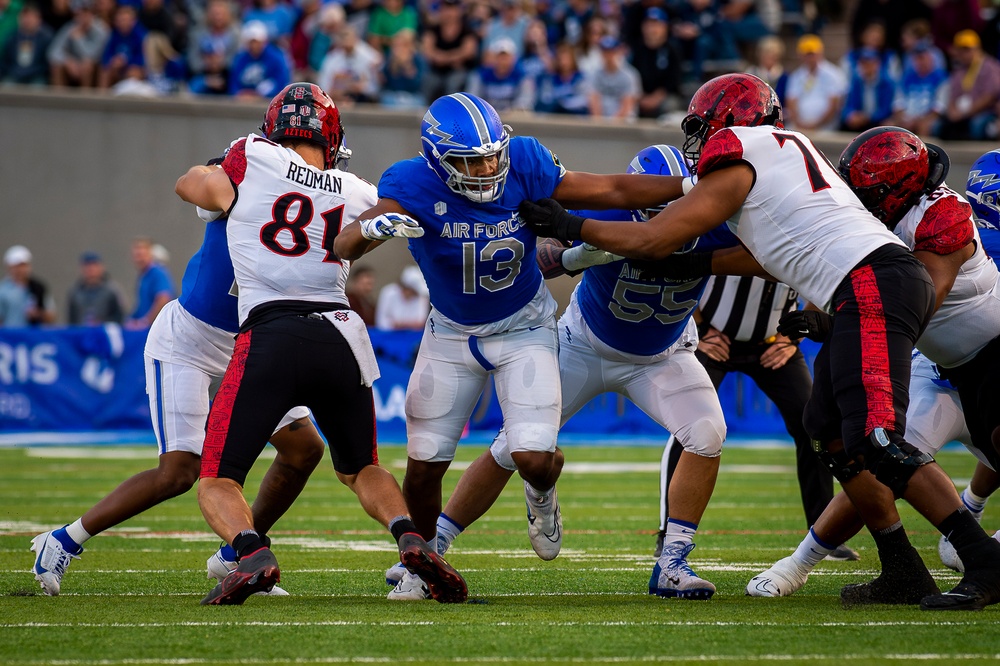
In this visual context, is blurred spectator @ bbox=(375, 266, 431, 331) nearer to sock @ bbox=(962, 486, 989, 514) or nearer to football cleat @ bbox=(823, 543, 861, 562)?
football cleat @ bbox=(823, 543, 861, 562)

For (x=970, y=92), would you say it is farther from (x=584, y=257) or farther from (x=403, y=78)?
(x=584, y=257)

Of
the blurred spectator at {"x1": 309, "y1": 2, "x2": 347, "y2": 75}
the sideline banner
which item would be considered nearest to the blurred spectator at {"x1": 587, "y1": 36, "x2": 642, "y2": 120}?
the blurred spectator at {"x1": 309, "y1": 2, "x2": 347, "y2": 75}

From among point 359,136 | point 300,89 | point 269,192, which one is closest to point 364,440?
point 269,192

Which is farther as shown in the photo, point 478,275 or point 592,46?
point 592,46

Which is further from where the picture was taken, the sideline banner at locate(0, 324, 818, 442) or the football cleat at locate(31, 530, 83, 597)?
the sideline banner at locate(0, 324, 818, 442)

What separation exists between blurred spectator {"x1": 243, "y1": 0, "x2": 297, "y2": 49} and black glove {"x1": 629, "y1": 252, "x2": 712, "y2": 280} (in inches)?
440

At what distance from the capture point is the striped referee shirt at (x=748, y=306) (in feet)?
21.0

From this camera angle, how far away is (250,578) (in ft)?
14.1

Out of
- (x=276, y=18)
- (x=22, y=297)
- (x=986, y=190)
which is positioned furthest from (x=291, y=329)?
(x=276, y=18)

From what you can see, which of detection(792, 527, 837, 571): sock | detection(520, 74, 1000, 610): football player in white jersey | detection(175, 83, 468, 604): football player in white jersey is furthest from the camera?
detection(792, 527, 837, 571): sock

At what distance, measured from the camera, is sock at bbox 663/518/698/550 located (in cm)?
500

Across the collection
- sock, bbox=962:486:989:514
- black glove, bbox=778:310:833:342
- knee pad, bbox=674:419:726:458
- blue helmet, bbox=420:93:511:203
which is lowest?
sock, bbox=962:486:989:514

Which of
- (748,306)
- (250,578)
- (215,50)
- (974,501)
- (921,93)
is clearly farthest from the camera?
(215,50)

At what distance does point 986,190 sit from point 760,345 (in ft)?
4.82
